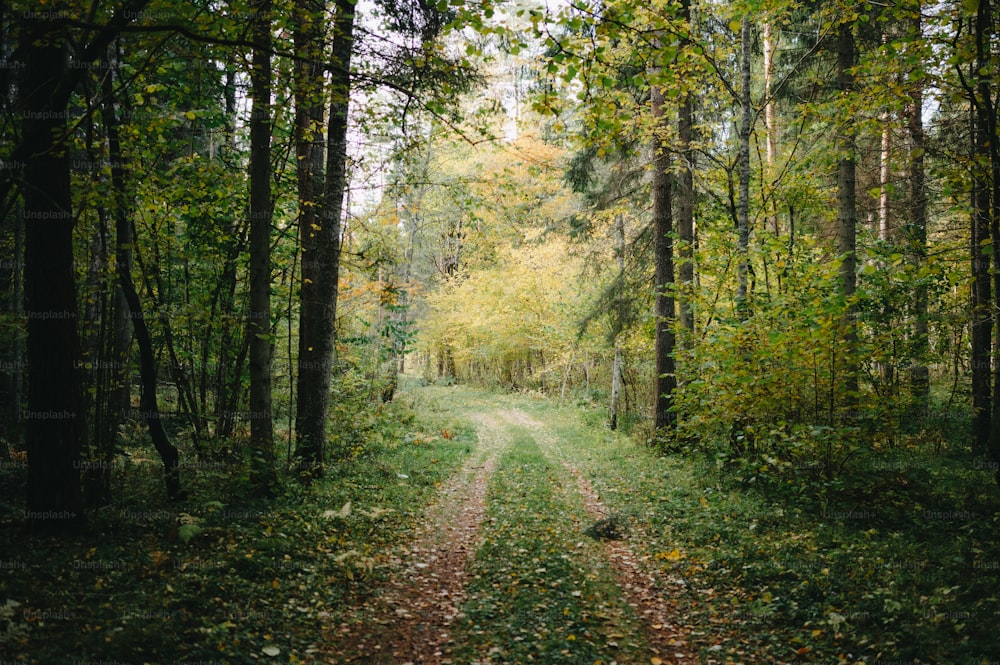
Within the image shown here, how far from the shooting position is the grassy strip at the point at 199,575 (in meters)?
3.88

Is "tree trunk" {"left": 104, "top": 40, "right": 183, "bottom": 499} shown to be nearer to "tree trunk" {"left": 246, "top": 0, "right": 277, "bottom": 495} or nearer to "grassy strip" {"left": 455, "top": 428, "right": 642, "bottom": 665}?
"tree trunk" {"left": 246, "top": 0, "right": 277, "bottom": 495}

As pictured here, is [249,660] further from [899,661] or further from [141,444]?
[141,444]

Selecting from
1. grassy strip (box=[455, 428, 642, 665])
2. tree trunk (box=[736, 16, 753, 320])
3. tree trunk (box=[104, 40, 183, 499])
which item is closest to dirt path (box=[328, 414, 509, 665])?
grassy strip (box=[455, 428, 642, 665])

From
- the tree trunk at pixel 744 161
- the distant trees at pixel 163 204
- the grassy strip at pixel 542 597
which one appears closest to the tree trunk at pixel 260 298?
the distant trees at pixel 163 204

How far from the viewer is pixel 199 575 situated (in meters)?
5.01

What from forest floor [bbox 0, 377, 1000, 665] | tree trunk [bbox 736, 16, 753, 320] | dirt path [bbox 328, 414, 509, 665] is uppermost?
tree trunk [bbox 736, 16, 753, 320]

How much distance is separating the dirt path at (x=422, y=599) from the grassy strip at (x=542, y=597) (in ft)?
0.68

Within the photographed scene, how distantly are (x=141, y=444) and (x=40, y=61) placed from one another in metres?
7.06

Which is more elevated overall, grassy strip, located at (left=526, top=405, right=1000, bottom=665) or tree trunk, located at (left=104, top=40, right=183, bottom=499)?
tree trunk, located at (left=104, top=40, right=183, bottom=499)

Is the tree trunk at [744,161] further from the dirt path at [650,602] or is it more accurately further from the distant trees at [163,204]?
the distant trees at [163,204]

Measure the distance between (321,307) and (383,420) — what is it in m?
4.97

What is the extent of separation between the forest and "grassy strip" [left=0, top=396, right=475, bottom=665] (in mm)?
34

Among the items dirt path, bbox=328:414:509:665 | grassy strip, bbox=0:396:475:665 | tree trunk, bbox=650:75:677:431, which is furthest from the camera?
tree trunk, bbox=650:75:677:431

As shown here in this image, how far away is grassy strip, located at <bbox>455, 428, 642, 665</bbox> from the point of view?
473 cm
